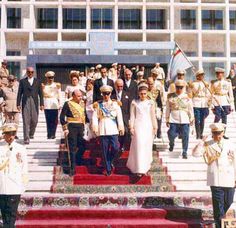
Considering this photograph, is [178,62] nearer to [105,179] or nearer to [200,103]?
[200,103]

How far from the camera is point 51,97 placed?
10.8 meters

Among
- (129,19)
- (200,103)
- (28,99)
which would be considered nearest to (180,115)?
(200,103)

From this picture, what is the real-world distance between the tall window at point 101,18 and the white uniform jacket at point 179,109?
18471 millimetres

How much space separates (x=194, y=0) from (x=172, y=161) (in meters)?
20.6

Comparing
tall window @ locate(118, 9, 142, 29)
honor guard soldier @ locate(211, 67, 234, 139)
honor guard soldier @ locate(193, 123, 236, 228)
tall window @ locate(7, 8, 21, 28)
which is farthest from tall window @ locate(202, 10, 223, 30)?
honor guard soldier @ locate(193, 123, 236, 228)

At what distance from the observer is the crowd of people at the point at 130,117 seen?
681 centimetres

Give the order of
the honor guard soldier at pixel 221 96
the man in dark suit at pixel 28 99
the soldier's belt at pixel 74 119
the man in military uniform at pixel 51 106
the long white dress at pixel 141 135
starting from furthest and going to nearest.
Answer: the honor guard soldier at pixel 221 96 → the man in military uniform at pixel 51 106 → the man in dark suit at pixel 28 99 → the soldier's belt at pixel 74 119 → the long white dress at pixel 141 135

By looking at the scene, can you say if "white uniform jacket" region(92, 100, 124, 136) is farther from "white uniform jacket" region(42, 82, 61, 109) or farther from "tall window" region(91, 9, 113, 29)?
"tall window" region(91, 9, 113, 29)

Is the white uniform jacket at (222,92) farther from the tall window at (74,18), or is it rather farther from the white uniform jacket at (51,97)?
the tall window at (74,18)

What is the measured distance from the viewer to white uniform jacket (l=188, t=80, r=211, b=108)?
10938mm

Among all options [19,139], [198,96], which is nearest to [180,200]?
[198,96]

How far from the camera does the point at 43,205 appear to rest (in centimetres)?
764

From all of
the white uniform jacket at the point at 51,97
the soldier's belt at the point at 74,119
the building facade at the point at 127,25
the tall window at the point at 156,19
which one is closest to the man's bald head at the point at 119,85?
the soldier's belt at the point at 74,119

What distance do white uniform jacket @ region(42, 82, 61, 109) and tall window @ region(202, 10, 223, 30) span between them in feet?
63.3
